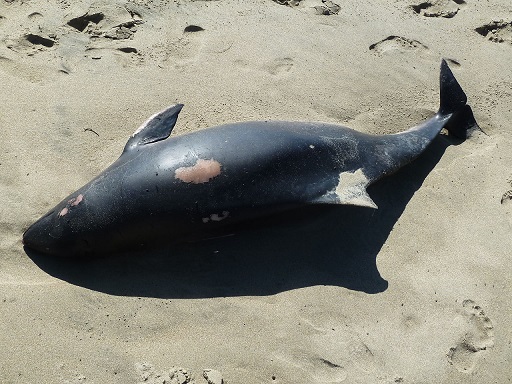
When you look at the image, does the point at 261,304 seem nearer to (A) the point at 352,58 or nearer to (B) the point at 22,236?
(B) the point at 22,236

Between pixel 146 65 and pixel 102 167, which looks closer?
pixel 102 167

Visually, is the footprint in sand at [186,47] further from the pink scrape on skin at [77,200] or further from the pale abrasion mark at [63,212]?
the pale abrasion mark at [63,212]

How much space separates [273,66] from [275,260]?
7.90ft

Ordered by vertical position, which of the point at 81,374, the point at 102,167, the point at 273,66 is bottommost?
the point at 81,374

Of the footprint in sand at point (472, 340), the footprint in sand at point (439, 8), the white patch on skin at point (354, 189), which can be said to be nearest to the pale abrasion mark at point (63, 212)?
the white patch on skin at point (354, 189)

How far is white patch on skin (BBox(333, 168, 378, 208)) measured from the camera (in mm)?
4766

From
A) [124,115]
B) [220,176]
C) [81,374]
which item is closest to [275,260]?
[220,176]

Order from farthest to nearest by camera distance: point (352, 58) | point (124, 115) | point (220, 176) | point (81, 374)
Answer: point (352, 58) → point (124, 115) → point (220, 176) → point (81, 374)

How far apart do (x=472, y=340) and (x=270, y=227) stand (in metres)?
1.76

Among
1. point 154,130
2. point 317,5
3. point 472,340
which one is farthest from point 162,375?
point 317,5

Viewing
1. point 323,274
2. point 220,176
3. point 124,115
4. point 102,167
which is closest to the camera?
point 220,176

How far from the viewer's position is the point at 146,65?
6258mm

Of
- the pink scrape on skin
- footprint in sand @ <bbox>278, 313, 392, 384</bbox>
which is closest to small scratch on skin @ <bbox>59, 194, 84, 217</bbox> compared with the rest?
the pink scrape on skin

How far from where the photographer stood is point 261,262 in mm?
4891
